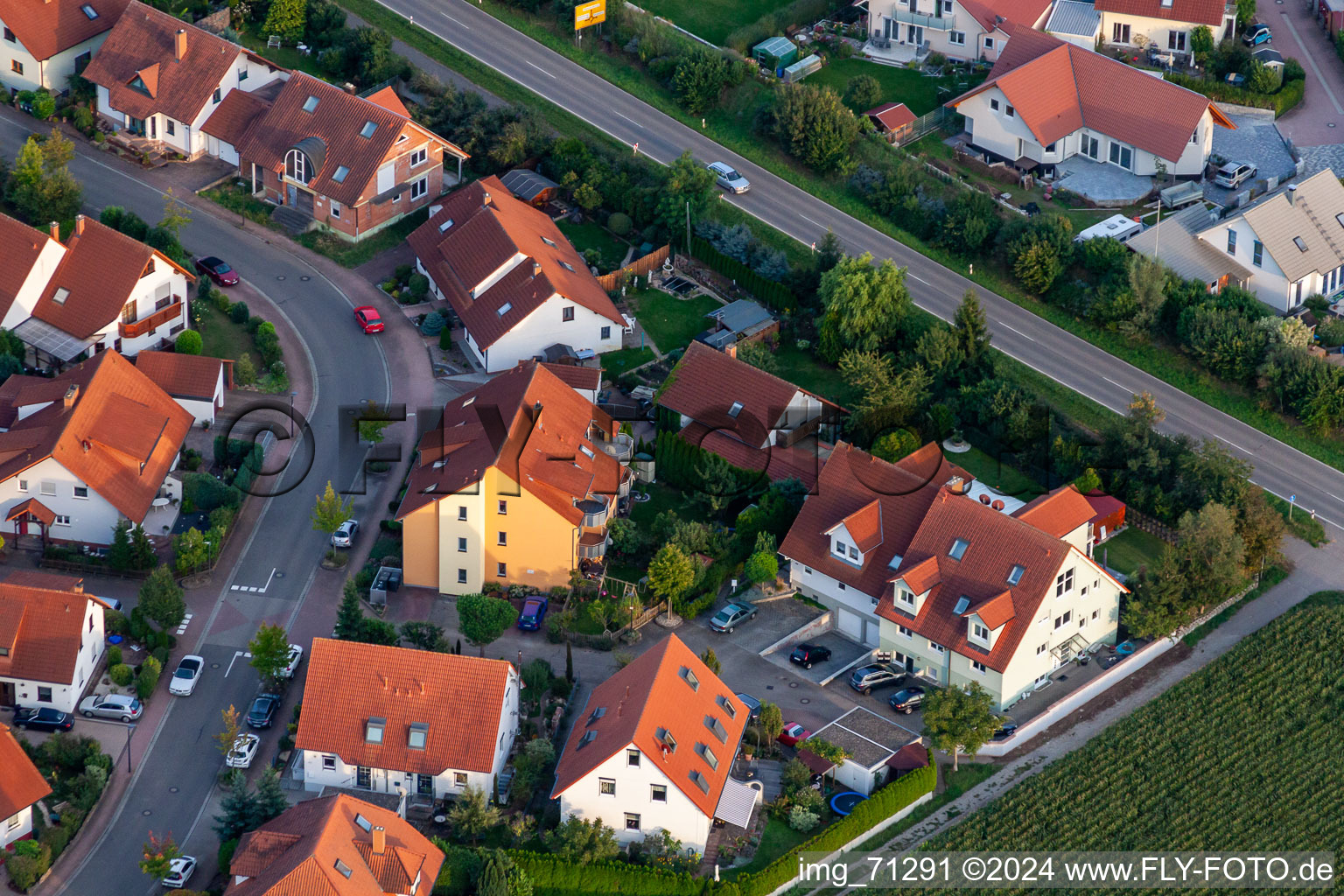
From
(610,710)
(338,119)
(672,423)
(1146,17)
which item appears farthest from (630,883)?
(1146,17)

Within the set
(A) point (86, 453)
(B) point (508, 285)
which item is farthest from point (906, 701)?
(A) point (86, 453)

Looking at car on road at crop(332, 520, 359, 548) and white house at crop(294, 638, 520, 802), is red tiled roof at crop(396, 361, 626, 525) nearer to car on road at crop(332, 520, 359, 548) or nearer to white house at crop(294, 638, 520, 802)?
car on road at crop(332, 520, 359, 548)

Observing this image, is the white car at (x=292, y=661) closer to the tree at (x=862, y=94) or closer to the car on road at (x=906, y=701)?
the car on road at (x=906, y=701)

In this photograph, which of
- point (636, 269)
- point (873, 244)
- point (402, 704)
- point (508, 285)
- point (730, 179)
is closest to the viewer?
point (402, 704)

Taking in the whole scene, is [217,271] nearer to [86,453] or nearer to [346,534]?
[86,453]

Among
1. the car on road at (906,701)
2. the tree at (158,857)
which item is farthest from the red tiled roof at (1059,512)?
the tree at (158,857)

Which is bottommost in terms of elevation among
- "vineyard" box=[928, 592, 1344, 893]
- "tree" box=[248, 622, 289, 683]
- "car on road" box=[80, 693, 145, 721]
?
"vineyard" box=[928, 592, 1344, 893]

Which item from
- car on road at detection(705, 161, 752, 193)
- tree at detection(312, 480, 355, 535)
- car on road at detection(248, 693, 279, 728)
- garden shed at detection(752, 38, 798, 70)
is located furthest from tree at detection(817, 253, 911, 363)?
car on road at detection(248, 693, 279, 728)
